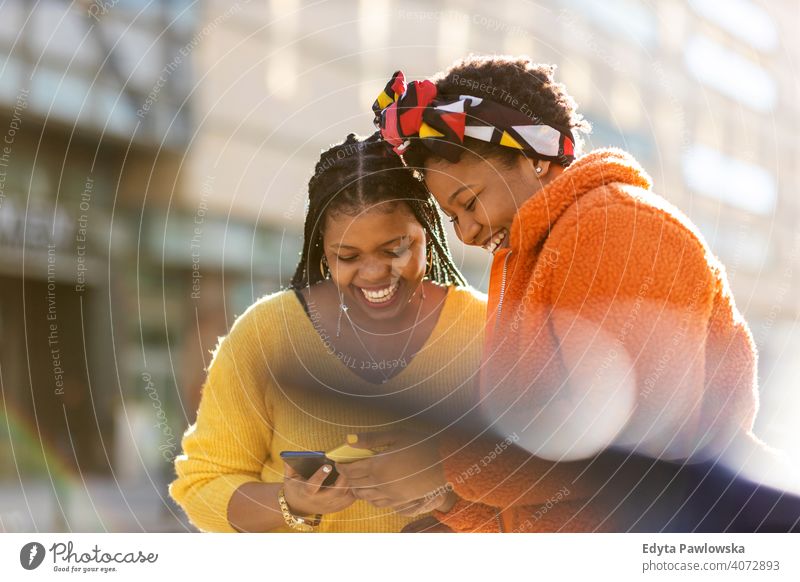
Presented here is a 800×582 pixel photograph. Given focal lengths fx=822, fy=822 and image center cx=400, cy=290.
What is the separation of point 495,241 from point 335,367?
0.87ft

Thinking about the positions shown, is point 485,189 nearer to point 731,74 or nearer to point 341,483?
point 341,483

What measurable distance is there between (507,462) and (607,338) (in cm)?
20

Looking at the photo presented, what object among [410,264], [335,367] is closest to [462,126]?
[410,264]

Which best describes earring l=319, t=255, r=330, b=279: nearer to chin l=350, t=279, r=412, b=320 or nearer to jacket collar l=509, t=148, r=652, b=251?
chin l=350, t=279, r=412, b=320

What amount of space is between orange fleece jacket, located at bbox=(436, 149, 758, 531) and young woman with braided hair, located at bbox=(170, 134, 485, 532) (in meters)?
0.08

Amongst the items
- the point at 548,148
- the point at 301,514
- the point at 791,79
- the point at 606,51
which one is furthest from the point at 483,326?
the point at 791,79

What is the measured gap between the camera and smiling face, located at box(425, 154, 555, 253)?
2.99 ft

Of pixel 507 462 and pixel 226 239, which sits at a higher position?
pixel 226 239

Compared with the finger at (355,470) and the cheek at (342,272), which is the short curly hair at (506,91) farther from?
the finger at (355,470)

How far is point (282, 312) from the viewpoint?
1031 mm

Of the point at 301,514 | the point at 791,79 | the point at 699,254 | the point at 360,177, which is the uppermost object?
the point at 791,79

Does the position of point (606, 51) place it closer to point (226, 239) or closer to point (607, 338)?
point (607, 338)

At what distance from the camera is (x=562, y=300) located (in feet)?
2.89

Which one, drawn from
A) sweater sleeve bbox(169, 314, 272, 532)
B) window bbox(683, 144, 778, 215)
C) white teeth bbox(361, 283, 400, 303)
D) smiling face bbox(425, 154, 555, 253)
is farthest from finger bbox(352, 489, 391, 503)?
window bbox(683, 144, 778, 215)
